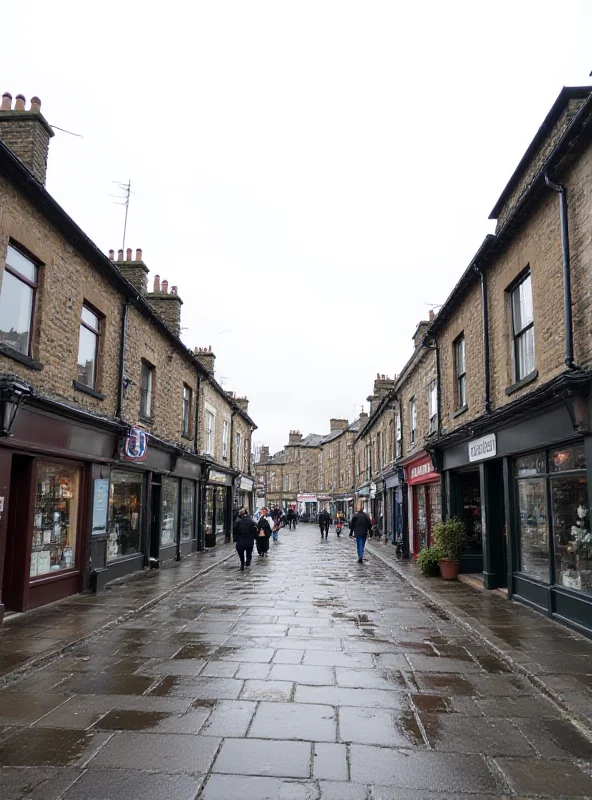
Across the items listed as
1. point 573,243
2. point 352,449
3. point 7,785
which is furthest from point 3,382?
point 352,449

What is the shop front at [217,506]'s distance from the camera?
22.5 meters

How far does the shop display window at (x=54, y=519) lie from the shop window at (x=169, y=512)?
5298 millimetres

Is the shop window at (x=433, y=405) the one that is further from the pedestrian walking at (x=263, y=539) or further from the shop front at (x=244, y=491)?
the shop front at (x=244, y=491)

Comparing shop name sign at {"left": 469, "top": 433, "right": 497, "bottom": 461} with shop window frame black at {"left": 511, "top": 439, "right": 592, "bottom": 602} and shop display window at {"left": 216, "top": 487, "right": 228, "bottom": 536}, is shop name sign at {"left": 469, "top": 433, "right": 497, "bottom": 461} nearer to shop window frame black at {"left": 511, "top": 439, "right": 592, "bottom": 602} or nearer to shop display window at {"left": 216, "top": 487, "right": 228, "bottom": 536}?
shop window frame black at {"left": 511, "top": 439, "right": 592, "bottom": 602}

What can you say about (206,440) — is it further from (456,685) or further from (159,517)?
(456,685)

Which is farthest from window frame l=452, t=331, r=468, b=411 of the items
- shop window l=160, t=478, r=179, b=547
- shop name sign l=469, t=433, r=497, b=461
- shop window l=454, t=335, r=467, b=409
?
shop window l=160, t=478, r=179, b=547

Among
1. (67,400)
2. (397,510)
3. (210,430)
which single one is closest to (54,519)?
(67,400)

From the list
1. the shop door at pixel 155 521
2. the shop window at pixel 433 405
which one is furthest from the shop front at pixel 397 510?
the shop door at pixel 155 521

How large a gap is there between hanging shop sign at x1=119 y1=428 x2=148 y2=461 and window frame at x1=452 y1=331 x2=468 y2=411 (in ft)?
23.9

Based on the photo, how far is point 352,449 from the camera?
43531mm

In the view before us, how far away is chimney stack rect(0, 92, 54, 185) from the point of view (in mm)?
9586

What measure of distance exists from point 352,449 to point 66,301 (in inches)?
1364

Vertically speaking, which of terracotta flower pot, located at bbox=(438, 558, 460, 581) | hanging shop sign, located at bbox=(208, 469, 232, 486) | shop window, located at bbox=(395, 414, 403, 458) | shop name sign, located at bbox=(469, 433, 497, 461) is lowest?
terracotta flower pot, located at bbox=(438, 558, 460, 581)

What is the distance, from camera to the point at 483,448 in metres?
11.3
